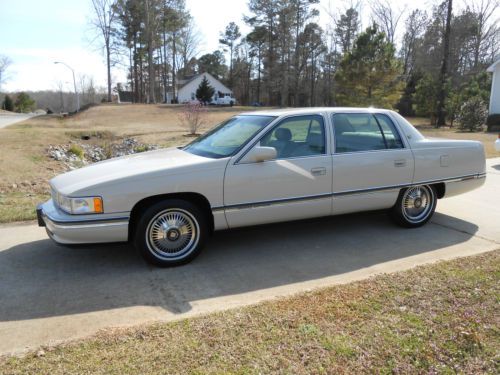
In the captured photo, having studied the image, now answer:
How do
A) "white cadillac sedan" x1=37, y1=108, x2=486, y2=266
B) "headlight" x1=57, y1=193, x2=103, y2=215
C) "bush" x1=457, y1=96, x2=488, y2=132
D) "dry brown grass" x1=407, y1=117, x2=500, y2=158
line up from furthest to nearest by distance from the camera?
"bush" x1=457, y1=96, x2=488, y2=132
"dry brown grass" x1=407, y1=117, x2=500, y2=158
"white cadillac sedan" x1=37, y1=108, x2=486, y2=266
"headlight" x1=57, y1=193, x2=103, y2=215

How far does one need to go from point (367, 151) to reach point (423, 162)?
867mm

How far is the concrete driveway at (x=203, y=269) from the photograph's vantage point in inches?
132

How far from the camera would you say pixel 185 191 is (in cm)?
414

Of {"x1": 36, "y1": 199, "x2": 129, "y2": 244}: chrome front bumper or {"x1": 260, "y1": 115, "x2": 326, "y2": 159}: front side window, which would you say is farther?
{"x1": 260, "y1": 115, "x2": 326, "y2": 159}: front side window

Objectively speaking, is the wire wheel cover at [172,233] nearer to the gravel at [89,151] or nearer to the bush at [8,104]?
the gravel at [89,151]

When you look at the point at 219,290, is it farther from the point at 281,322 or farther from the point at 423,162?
the point at 423,162

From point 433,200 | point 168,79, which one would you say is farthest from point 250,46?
point 433,200

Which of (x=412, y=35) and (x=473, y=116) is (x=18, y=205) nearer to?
(x=473, y=116)

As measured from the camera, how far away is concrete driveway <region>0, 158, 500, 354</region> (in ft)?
11.0

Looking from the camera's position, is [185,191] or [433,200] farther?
[433,200]

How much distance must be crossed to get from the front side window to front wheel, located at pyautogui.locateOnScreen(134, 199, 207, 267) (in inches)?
44.3

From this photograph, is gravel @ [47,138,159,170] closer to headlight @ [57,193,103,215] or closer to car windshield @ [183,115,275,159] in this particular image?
car windshield @ [183,115,275,159]

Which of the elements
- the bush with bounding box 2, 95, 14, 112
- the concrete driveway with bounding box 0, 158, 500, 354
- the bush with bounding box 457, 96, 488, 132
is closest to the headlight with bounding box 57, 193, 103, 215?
the concrete driveway with bounding box 0, 158, 500, 354

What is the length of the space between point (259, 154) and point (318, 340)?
2.04 meters
